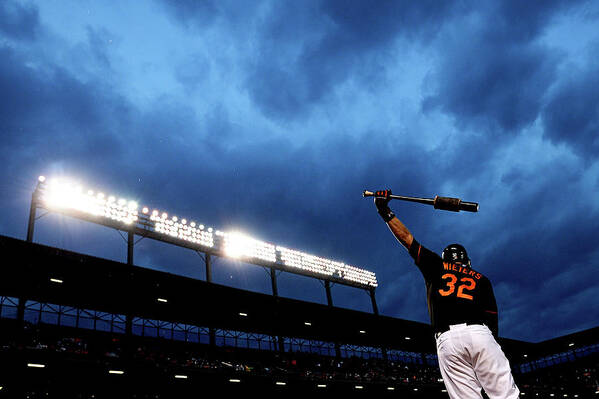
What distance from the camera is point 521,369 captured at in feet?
A: 190

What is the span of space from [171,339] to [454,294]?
31.6 m

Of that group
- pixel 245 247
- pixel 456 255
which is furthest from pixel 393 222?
pixel 245 247

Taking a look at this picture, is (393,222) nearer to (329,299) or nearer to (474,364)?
(474,364)

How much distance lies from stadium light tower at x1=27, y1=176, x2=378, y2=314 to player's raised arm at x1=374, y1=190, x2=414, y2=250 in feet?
77.7

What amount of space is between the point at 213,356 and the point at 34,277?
1329cm

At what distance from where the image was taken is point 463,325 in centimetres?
431

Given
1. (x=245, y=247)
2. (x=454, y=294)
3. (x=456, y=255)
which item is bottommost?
(x=454, y=294)

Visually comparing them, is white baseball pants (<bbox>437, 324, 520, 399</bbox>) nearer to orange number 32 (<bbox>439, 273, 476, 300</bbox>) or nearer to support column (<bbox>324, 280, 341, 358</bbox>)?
orange number 32 (<bbox>439, 273, 476, 300</bbox>)

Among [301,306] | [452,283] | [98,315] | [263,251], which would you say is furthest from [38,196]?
[452,283]

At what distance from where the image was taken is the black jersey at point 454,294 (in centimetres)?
434


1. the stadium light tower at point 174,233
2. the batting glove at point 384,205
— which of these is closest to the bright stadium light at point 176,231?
the stadium light tower at point 174,233

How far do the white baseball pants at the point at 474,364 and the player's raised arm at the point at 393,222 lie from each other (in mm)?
1038

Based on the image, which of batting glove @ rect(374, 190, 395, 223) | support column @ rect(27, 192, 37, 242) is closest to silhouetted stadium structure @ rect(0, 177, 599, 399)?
support column @ rect(27, 192, 37, 242)

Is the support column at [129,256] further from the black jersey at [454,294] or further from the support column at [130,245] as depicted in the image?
the black jersey at [454,294]
